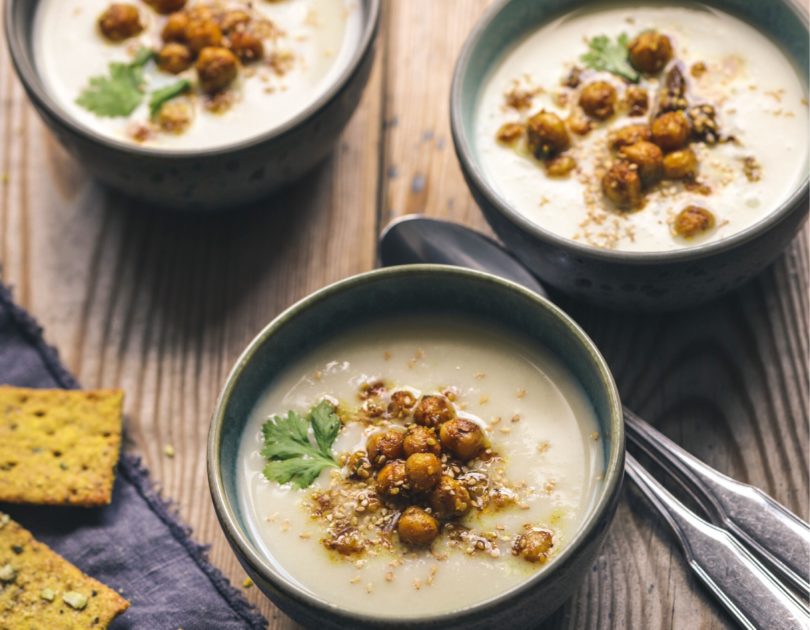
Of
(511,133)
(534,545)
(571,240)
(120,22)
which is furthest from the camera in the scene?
(120,22)

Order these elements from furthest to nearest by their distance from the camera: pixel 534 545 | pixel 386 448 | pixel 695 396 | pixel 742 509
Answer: pixel 695 396
pixel 742 509
pixel 386 448
pixel 534 545

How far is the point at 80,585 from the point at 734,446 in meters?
1.20

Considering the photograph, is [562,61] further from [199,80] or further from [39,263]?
[39,263]

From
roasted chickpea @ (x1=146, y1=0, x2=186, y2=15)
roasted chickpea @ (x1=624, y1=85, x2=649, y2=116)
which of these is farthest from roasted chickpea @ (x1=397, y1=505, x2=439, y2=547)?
roasted chickpea @ (x1=146, y1=0, x2=186, y2=15)

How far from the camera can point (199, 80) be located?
2.59 metres

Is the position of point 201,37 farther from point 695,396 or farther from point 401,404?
point 695,396

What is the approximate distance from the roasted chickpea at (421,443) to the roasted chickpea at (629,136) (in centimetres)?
72

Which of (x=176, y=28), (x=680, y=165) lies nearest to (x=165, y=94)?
(x=176, y=28)

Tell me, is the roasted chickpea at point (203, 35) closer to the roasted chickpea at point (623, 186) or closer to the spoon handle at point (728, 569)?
the roasted chickpea at point (623, 186)

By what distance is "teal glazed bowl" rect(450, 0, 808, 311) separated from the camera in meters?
2.13

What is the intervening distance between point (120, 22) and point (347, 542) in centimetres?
135

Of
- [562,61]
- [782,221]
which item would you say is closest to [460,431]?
[782,221]

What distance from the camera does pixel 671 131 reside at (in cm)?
228

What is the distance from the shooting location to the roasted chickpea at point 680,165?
2262 mm
